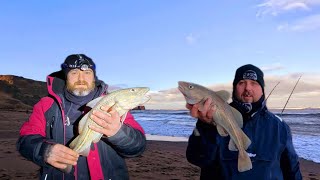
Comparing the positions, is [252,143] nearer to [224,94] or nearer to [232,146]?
[232,146]

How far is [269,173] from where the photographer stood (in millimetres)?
4297

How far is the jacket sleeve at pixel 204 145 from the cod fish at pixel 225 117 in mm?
206

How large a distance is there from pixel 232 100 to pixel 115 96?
2081mm

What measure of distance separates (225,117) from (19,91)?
9751 centimetres

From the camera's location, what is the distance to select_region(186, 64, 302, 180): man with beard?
14.2 ft

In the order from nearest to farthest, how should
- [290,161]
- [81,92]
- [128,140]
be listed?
[128,140]
[81,92]
[290,161]

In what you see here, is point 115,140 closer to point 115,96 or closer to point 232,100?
point 115,96

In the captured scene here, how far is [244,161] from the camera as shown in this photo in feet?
13.5

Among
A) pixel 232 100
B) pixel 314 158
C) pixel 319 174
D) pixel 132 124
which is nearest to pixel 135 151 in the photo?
pixel 132 124

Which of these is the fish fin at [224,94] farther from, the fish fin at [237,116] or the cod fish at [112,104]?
the cod fish at [112,104]

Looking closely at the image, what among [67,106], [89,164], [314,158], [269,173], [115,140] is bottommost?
[314,158]

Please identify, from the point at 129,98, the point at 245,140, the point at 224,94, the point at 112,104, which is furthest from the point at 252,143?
the point at 112,104

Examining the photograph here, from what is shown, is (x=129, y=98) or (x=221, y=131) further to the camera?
Answer: (x=221, y=131)

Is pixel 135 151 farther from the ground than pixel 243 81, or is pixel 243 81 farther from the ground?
pixel 243 81
